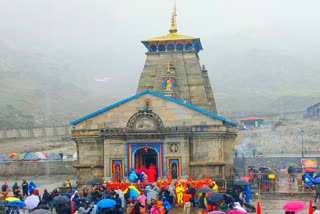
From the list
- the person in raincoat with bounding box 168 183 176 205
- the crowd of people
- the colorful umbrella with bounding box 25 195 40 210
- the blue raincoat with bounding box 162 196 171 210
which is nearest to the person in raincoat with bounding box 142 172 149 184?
the crowd of people

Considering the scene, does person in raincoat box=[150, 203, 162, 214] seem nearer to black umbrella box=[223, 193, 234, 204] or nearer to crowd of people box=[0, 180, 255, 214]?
crowd of people box=[0, 180, 255, 214]

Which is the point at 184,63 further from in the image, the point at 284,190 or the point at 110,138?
the point at 284,190

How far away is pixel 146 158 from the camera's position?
118 feet

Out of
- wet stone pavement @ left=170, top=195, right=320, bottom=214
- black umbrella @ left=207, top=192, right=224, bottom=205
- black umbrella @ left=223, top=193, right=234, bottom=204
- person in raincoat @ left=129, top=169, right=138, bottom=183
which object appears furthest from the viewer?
person in raincoat @ left=129, top=169, right=138, bottom=183

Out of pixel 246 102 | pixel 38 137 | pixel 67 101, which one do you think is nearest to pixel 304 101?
pixel 246 102

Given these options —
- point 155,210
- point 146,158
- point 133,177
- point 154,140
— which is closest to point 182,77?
→ point 146,158

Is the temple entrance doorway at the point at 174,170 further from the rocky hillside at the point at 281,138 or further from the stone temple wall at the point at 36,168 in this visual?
the rocky hillside at the point at 281,138

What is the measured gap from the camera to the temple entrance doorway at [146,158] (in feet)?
115

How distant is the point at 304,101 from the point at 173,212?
144535mm

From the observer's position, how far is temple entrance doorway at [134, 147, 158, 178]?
35.2m

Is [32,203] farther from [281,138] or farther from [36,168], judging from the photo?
[281,138]

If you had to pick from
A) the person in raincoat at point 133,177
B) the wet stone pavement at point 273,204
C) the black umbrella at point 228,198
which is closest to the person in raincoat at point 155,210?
the black umbrella at point 228,198

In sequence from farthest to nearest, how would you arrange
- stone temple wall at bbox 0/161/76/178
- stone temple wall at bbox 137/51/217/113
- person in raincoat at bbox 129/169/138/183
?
stone temple wall at bbox 0/161/76/178, stone temple wall at bbox 137/51/217/113, person in raincoat at bbox 129/169/138/183

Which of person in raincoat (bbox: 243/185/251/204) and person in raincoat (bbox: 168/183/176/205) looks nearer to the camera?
person in raincoat (bbox: 168/183/176/205)
